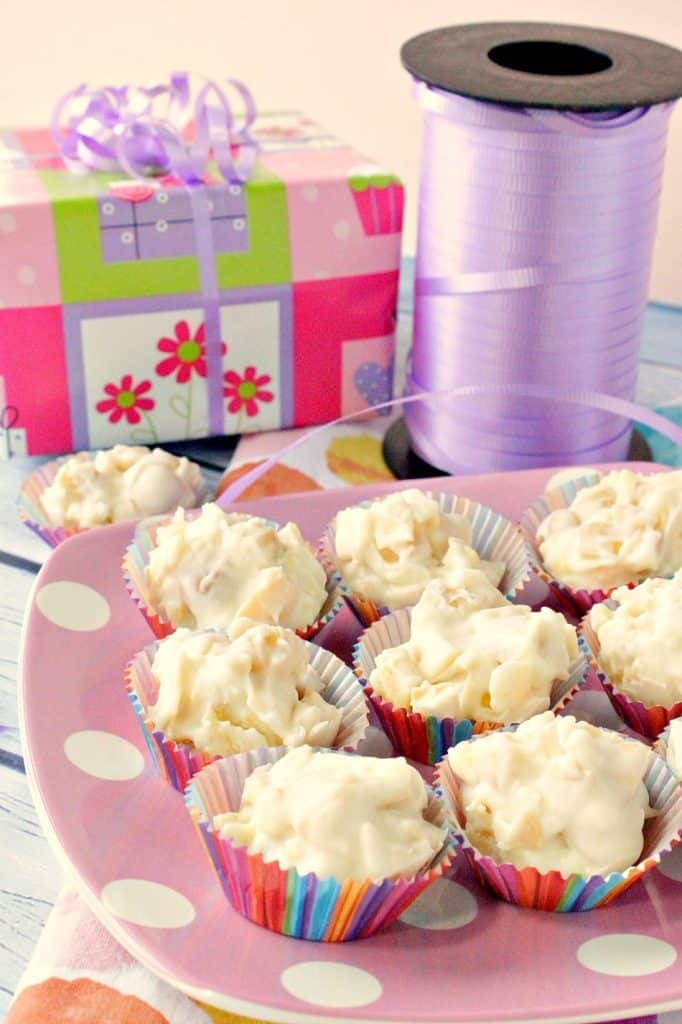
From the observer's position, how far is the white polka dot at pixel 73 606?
112 cm

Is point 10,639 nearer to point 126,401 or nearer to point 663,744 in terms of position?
point 126,401

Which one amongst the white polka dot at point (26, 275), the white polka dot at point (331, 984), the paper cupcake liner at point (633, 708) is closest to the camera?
the white polka dot at point (331, 984)

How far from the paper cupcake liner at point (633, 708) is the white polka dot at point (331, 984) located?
0.33 metres

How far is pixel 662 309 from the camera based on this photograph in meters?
1.92

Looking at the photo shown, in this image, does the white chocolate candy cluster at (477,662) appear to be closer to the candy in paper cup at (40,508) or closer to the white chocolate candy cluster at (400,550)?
the white chocolate candy cluster at (400,550)

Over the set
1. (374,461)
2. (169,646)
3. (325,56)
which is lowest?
(374,461)

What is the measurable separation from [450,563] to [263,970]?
43 cm

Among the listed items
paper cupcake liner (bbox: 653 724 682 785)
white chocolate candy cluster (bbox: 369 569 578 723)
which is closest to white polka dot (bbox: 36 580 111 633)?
white chocolate candy cluster (bbox: 369 569 578 723)

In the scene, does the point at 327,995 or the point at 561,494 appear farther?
the point at 561,494

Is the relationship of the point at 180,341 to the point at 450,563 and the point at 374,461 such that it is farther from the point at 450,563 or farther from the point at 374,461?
the point at 450,563

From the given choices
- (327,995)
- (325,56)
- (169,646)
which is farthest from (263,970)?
(325,56)

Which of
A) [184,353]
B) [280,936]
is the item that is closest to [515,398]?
[184,353]

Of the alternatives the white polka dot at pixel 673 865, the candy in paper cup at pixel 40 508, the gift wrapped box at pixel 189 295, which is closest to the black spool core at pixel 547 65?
the gift wrapped box at pixel 189 295

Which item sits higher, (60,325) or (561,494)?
(60,325)
